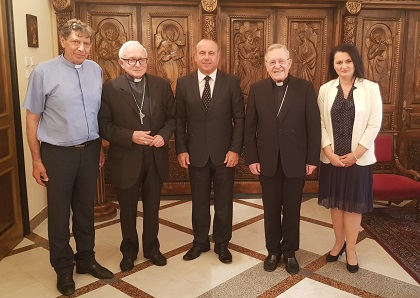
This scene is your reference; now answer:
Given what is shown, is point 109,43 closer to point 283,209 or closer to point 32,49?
point 32,49

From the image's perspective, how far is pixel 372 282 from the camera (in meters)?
2.60

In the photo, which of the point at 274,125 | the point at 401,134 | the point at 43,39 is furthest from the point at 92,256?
the point at 401,134

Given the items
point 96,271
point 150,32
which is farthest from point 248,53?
point 96,271

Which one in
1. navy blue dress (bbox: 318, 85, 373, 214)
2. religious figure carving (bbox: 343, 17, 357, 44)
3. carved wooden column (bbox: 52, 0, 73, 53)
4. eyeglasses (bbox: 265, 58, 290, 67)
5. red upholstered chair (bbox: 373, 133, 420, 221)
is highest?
carved wooden column (bbox: 52, 0, 73, 53)

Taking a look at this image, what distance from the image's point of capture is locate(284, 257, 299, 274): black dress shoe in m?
2.71

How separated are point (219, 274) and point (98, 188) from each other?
5.53 ft

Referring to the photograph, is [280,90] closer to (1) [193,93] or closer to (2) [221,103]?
(2) [221,103]

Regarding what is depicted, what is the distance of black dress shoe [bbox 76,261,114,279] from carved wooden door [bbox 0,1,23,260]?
2.40 ft

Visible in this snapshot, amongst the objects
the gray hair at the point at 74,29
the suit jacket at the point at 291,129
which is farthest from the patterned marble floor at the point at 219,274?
the gray hair at the point at 74,29

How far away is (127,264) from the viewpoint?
2.75m

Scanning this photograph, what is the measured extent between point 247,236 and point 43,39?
2698 millimetres

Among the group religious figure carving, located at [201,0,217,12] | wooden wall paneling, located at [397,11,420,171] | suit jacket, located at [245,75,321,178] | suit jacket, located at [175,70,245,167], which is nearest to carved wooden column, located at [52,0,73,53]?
religious figure carving, located at [201,0,217,12]

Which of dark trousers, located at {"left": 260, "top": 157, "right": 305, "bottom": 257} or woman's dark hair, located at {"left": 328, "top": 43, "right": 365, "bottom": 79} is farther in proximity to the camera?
dark trousers, located at {"left": 260, "top": 157, "right": 305, "bottom": 257}

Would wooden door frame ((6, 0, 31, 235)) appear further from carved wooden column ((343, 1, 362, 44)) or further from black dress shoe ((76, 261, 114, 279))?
carved wooden column ((343, 1, 362, 44))
